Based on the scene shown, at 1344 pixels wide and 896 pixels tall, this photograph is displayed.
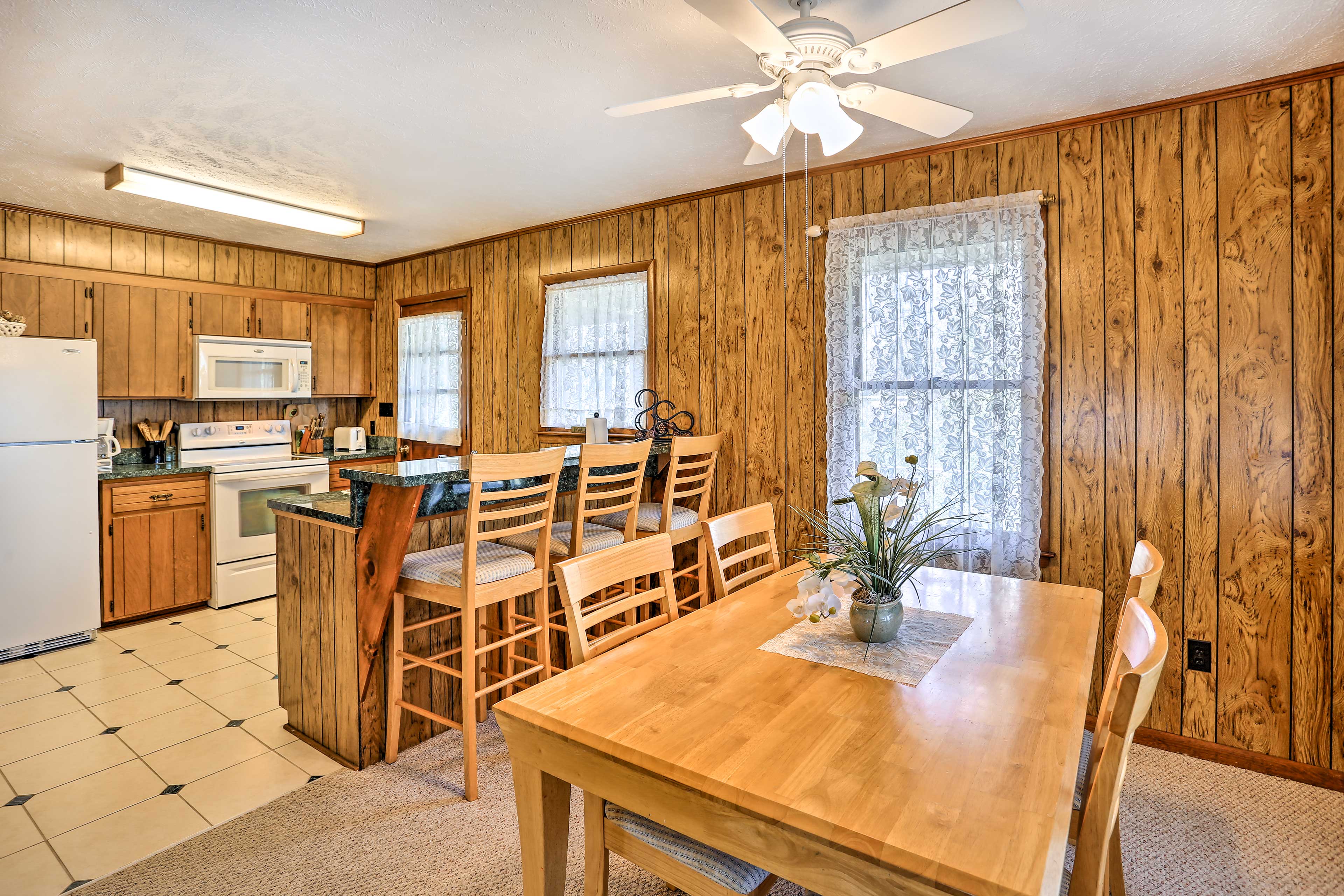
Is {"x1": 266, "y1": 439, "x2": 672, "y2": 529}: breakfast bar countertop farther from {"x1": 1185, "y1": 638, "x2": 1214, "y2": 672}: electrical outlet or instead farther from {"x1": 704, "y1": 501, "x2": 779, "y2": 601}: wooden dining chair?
{"x1": 1185, "y1": 638, "x2": 1214, "y2": 672}: electrical outlet

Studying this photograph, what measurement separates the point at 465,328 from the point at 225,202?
65.4 inches

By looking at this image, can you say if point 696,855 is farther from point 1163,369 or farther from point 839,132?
point 1163,369

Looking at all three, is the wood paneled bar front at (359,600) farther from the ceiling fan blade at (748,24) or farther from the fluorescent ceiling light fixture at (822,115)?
the ceiling fan blade at (748,24)

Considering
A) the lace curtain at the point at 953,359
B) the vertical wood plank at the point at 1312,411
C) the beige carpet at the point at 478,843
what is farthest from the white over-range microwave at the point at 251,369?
the vertical wood plank at the point at 1312,411

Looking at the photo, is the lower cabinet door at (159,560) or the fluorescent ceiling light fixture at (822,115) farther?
the lower cabinet door at (159,560)

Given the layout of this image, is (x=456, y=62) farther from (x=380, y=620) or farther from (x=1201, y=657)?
(x=1201, y=657)

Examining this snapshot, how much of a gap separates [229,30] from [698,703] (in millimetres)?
2356

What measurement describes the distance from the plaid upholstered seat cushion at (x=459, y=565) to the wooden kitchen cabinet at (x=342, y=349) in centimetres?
341

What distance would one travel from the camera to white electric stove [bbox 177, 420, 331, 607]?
174 inches

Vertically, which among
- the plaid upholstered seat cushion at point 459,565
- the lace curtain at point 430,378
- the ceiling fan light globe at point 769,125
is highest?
the ceiling fan light globe at point 769,125

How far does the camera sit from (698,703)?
1.28 m

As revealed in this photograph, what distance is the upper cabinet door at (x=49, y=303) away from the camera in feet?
13.1

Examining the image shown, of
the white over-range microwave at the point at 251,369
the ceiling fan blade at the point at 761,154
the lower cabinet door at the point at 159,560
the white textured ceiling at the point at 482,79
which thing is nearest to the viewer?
the white textured ceiling at the point at 482,79

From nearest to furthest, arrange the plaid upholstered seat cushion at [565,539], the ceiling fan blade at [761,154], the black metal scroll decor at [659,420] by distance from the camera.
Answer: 1. the ceiling fan blade at [761,154]
2. the plaid upholstered seat cushion at [565,539]
3. the black metal scroll decor at [659,420]
